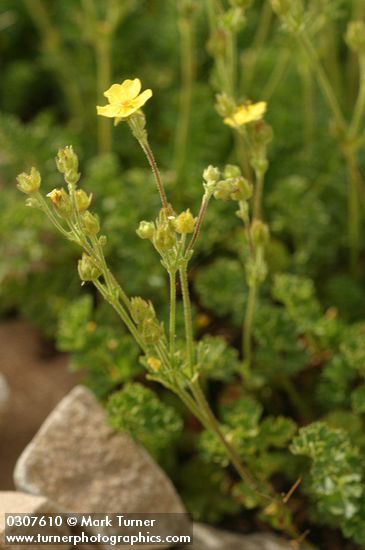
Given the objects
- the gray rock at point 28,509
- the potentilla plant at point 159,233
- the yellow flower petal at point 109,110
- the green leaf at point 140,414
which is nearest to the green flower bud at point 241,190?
the potentilla plant at point 159,233

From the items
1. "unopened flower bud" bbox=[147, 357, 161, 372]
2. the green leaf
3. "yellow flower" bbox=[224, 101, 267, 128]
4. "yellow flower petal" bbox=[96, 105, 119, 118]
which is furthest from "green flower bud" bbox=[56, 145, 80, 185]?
the green leaf

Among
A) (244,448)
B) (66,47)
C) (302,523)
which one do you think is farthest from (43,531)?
(66,47)

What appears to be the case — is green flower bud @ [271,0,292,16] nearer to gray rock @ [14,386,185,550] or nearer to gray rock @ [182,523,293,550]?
gray rock @ [14,386,185,550]

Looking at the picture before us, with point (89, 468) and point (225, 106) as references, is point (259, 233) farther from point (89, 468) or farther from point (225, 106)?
point (89, 468)

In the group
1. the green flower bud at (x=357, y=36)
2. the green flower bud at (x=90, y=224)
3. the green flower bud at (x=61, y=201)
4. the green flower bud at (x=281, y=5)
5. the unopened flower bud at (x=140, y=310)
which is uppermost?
the green flower bud at (x=357, y=36)

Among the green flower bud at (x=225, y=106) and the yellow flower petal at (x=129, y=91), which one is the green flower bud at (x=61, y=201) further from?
the green flower bud at (x=225, y=106)

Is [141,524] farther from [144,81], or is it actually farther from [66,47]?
[66,47]
